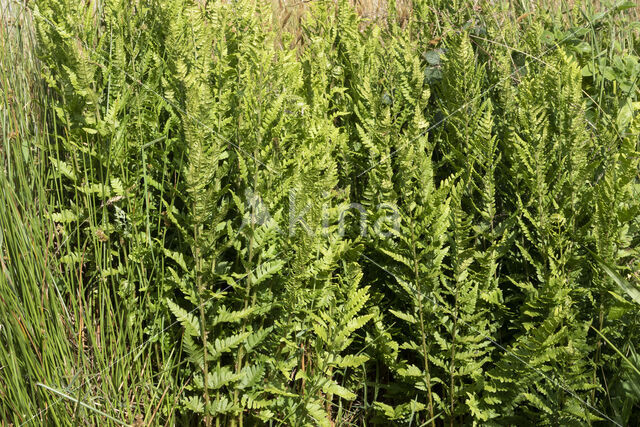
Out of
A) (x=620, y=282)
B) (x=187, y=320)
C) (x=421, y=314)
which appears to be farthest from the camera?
(x=421, y=314)

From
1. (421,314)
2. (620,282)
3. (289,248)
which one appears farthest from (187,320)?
(620,282)

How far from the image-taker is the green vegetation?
2045 mm

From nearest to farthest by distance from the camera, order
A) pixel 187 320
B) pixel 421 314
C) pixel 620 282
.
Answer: pixel 620 282 → pixel 187 320 → pixel 421 314

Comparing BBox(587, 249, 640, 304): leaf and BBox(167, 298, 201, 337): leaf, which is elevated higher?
BBox(587, 249, 640, 304): leaf

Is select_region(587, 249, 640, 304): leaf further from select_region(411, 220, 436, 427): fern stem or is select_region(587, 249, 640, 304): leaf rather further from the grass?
the grass

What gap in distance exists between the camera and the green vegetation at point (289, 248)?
2.04m

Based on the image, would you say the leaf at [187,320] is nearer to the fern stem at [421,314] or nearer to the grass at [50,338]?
the grass at [50,338]

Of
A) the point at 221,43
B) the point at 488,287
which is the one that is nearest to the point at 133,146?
the point at 221,43

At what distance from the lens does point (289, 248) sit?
209cm

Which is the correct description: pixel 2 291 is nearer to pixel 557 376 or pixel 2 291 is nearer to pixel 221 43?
pixel 221 43

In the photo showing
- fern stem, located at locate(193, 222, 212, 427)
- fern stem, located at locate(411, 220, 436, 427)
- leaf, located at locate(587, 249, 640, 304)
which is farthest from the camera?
fern stem, located at locate(411, 220, 436, 427)

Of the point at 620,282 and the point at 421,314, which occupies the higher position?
the point at 620,282

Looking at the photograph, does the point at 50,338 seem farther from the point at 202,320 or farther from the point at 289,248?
the point at 289,248

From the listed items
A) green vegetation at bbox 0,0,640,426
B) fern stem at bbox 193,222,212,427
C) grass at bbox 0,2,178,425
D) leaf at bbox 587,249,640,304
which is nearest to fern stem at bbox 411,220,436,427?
green vegetation at bbox 0,0,640,426
